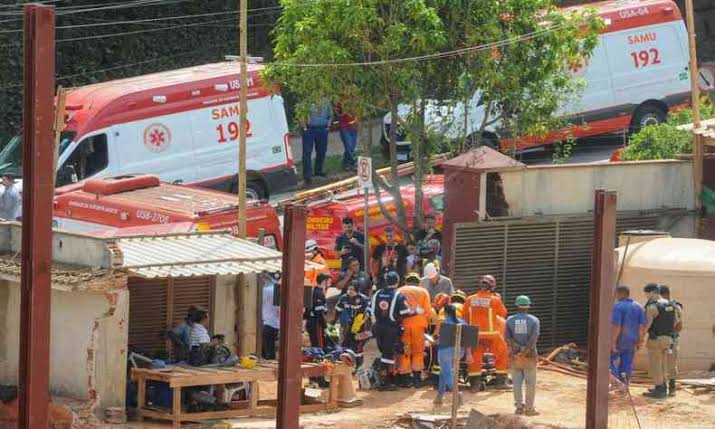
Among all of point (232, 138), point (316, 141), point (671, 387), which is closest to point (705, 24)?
point (316, 141)

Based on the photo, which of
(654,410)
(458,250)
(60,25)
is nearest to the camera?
(654,410)

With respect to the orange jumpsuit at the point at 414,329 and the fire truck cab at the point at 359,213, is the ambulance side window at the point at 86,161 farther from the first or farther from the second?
the orange jumpsuit at the point at 414,329

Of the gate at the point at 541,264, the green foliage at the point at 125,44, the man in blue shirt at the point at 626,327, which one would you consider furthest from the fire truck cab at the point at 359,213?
the green foliage at the point at 125,44

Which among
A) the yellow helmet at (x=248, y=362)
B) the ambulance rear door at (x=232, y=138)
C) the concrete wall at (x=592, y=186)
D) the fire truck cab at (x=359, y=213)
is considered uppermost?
the ambulance rear door at (x=232, y=138)

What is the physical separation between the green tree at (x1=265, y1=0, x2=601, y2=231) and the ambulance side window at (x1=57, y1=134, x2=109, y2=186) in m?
4.19

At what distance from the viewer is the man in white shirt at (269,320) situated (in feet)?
72.3

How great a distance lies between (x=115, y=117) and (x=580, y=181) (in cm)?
855

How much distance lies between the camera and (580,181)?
24484 millimetres

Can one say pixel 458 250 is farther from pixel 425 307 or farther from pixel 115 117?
pixel 115 117

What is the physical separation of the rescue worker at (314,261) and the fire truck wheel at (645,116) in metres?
9.12

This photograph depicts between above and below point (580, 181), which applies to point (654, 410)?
below

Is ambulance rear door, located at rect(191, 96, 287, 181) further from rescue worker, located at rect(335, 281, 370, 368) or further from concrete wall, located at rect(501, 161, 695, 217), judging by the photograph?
rescue worker, located at rect(335, 281, 370, 368)

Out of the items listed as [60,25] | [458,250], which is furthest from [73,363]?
[60,25]

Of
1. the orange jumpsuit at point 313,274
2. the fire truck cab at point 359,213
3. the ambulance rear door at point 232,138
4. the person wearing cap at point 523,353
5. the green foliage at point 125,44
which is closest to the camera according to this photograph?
the person wearing cap at point 523,353
